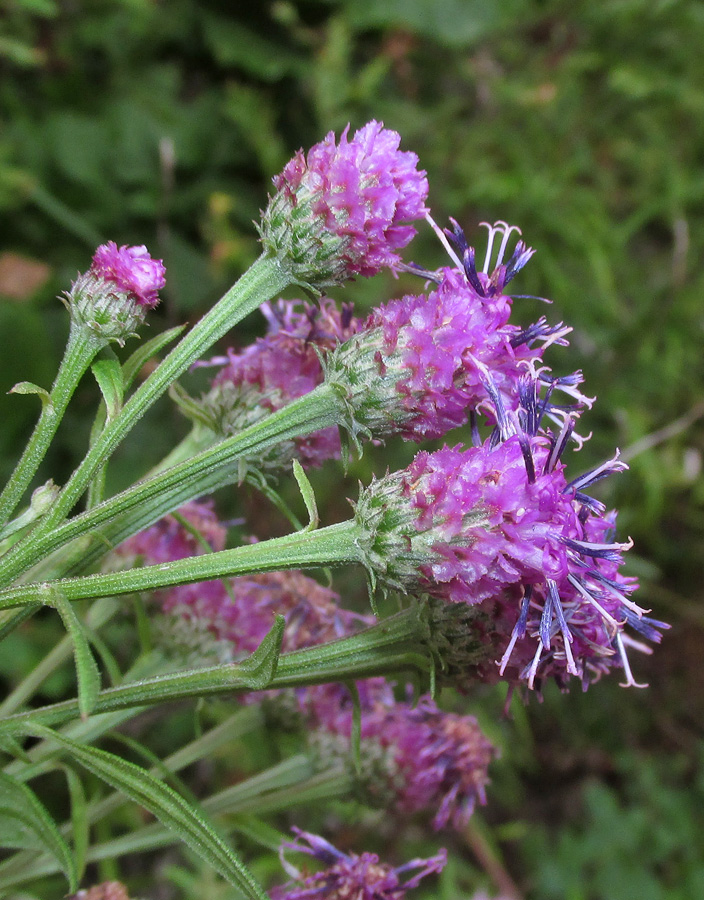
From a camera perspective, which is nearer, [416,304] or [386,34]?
[416,304]

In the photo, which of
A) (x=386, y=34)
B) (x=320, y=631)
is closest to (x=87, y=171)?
(x=386, y=34)

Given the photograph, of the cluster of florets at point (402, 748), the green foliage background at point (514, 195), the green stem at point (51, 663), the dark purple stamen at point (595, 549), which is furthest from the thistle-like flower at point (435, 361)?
the green foliage background at point (514, 195)

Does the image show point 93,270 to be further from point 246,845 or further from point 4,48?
point 4,48

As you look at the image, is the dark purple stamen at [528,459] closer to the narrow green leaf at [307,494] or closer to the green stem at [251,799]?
the narrow green leaf at [307,494]

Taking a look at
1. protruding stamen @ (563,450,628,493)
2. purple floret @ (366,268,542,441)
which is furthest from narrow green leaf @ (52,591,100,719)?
protruding stamen @ (563,450,628,493)

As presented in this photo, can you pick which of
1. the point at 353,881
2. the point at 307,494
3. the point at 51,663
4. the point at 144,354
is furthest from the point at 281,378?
the point at 353,881

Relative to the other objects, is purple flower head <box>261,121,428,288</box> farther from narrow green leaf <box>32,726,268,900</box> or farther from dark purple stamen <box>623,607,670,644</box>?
narrow green leaf <box>32,726,268,900</box>
